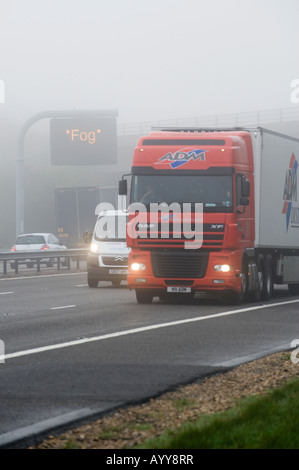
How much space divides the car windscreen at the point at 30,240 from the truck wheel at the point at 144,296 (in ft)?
70.2

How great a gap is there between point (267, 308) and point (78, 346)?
815cm

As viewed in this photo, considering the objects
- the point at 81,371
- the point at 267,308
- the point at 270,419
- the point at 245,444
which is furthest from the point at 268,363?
the point at 267,308

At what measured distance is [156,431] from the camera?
7688 millimetres

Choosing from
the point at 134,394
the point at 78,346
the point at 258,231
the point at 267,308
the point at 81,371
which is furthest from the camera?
the point at 258,231

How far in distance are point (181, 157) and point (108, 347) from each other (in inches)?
325

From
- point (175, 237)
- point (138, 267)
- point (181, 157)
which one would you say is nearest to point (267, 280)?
point (175, 237)

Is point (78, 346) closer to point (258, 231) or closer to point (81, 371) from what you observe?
point (81, 371)

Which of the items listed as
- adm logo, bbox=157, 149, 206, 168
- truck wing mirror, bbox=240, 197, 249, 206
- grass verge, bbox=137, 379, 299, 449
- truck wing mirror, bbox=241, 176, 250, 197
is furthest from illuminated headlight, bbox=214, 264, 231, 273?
grass verge, bbox=137, 379, 299, 449

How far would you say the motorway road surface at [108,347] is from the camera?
9.16 meters

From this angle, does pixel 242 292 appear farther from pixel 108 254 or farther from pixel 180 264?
pixel 108 254

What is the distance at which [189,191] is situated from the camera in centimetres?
2083
